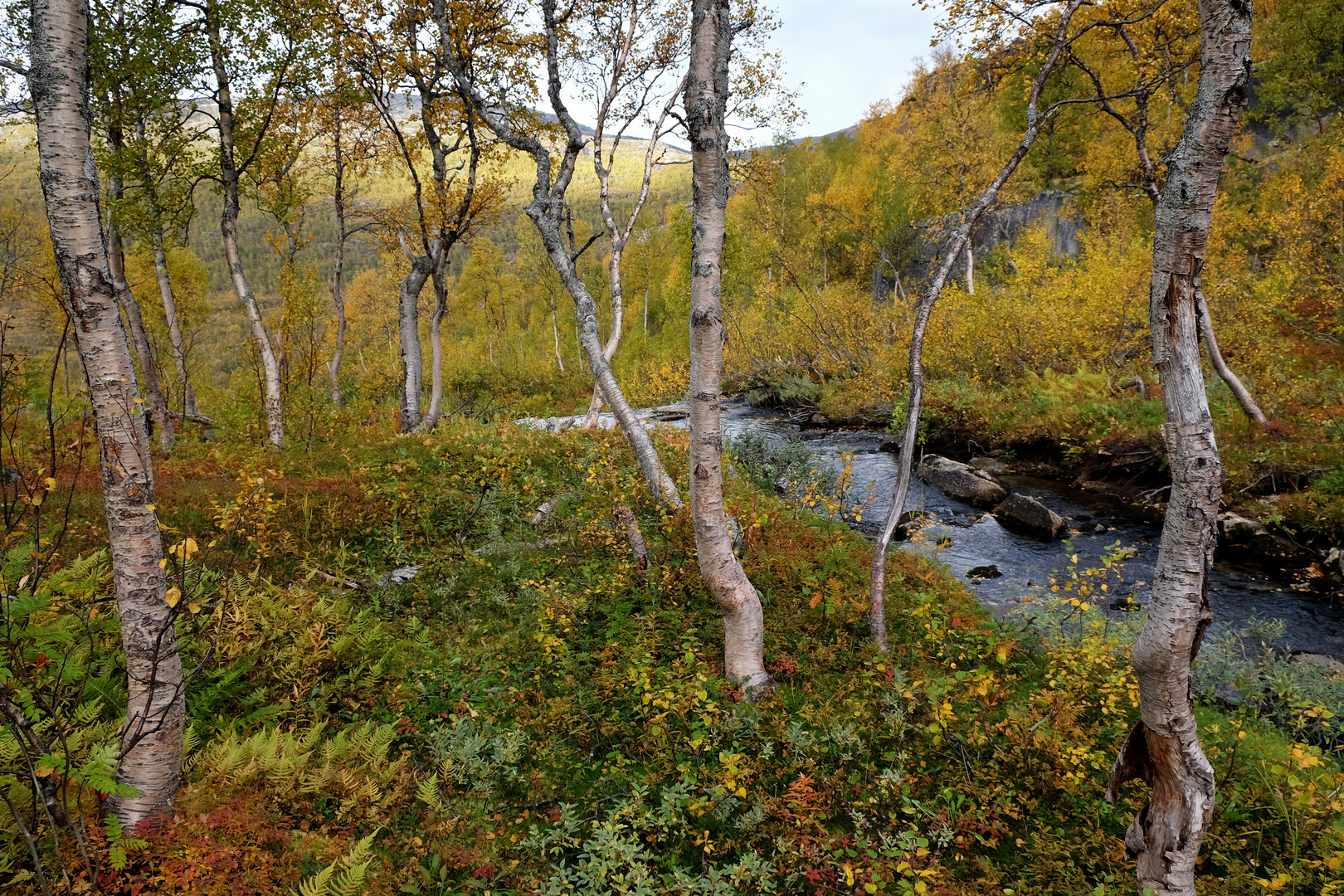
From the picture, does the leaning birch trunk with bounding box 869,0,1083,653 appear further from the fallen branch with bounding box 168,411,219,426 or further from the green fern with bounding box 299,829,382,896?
the fallen branch with bounding box 168,411,219,426

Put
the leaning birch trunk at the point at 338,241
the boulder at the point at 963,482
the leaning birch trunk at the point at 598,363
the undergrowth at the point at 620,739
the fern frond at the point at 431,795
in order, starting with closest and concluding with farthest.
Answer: the undergrowth at the point at 620,739
the fern frond at the point at 431,795
the leaning birch trunk at the point at 598,363
the boulder at the point at 963,482
the leaning birch trunk at the point at 338,241

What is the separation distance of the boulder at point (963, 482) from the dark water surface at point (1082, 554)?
0.24m

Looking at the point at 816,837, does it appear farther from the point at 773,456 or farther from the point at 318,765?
the point at 773,456

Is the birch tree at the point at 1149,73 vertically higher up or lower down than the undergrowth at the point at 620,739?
higher up

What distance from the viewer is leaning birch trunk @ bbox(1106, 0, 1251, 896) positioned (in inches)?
105

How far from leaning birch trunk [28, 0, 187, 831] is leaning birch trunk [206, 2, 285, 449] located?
344 inches

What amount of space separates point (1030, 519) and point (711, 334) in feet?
29.8

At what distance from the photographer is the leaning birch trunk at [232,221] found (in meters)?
10.0

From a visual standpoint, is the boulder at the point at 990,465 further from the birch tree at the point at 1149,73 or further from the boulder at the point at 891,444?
the birch tree at the point at 1149,73

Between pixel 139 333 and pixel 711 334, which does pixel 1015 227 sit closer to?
pixel 711 334

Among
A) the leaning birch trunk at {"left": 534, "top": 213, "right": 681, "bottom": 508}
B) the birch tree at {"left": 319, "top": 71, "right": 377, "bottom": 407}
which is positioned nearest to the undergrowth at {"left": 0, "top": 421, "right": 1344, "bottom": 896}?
the leaning birch trunk at {"left": 534, "top": 213, "right": 681, "bottom": 508}

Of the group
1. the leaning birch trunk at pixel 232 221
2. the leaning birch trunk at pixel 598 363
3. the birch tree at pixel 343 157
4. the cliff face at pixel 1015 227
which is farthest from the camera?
the cliff face at pixel 1015 227

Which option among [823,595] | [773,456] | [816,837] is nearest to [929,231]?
[773,456]

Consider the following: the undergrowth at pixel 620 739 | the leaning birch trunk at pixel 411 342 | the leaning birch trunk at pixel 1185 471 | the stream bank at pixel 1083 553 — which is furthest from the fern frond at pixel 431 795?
the leaning birch trunk at pixel 411 342
